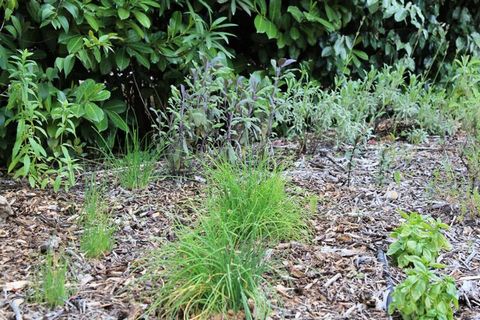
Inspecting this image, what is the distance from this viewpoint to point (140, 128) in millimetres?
4887

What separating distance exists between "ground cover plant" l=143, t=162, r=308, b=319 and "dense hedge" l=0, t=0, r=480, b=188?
3.99 ft

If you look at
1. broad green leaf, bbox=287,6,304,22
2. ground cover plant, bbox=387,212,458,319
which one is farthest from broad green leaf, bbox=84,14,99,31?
ground cover plant, bbox=387,212,458,319

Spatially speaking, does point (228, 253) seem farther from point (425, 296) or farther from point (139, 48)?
point (139, 48)

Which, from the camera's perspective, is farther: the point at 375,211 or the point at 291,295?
the point at 375,211

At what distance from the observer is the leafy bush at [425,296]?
2.31 metres

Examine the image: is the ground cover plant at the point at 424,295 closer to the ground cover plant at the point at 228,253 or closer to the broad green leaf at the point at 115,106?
the ground cover plant at the point at 228,253

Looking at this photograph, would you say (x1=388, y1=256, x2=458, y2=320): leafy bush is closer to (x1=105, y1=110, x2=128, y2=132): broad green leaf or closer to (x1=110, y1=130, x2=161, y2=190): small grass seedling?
→ (x1=110, y1=130, x2=161, y2=190): small grass seedling

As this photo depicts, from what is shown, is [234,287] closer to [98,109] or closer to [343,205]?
[343,205]

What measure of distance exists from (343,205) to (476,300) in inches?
39.6

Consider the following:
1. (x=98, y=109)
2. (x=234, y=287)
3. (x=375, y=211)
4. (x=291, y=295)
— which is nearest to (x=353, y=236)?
(x=375, y=211)

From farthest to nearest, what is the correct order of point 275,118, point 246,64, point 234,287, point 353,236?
point 246,64
point 275,118
point 353,236
point 234,287

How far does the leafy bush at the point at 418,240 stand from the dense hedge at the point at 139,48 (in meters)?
2.02

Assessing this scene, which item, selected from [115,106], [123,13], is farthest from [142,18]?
[115,106]

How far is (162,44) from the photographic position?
4.28 metres
